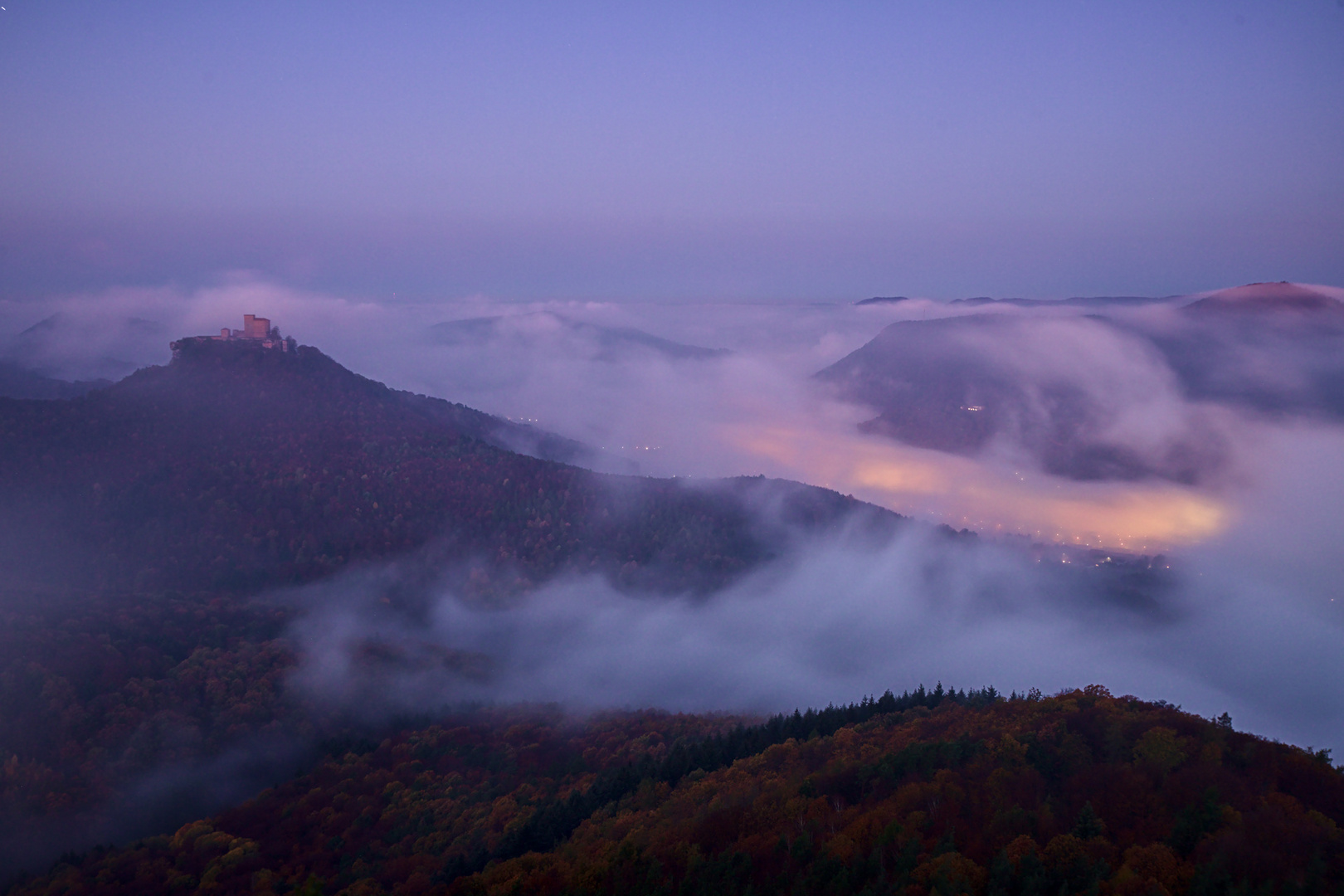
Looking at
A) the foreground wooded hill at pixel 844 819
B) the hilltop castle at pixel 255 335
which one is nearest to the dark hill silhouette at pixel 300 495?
the hilltop castle at pixel 255 335

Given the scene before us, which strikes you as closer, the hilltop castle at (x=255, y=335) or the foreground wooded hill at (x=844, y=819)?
the foreground wooded hill at (x=844, y=819)

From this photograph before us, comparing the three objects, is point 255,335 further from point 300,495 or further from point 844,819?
point 844,819

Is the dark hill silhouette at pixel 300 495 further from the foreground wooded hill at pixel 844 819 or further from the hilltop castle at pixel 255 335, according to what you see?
the foreground wooded hill at pixel 844 819

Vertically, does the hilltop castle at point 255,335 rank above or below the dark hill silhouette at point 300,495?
above

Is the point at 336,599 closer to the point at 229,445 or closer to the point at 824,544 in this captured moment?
the point at 229,445

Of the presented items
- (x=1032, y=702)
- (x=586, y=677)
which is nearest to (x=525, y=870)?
(x=1032, y=702)

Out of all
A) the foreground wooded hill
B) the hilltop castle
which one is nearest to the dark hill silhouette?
the hilltop castle
